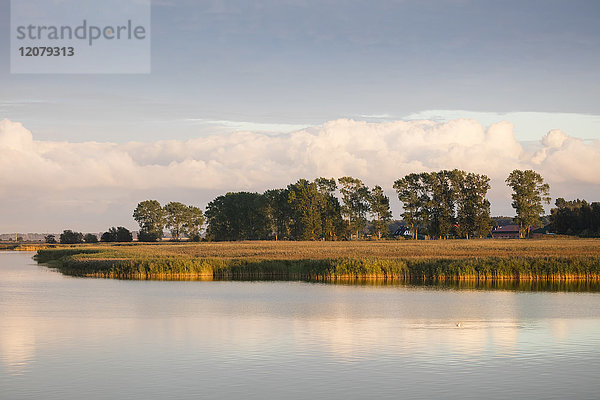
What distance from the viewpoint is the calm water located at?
2008 centimetres

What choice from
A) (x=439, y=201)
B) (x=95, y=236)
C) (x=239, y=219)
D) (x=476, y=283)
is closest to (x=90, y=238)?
(x=95, y=236)

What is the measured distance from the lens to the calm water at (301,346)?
2008 cm

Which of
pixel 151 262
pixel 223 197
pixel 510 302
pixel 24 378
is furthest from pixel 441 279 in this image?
pixel 223 197

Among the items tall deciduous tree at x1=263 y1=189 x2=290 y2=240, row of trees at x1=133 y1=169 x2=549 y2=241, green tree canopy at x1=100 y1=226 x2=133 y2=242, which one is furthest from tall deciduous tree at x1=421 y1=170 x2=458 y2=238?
green tree canopy at x1=100 y1=226 x2=133 y2=242

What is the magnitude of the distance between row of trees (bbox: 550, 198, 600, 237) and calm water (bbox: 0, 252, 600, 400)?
107 m

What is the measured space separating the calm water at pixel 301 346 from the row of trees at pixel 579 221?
107119mm

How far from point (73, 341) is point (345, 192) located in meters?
131

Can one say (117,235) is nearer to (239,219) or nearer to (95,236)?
(95,236)

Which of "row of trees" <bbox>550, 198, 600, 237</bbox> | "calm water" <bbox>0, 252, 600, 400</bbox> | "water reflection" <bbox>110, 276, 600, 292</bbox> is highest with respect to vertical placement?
"row of trees" <bbox>550, 198, 600, 237</bbox>

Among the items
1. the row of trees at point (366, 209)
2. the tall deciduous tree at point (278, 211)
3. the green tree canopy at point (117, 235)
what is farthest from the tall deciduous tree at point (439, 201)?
the green tree canopy at point (117, 235)

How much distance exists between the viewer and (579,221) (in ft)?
494

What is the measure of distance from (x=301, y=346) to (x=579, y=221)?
138213 millimetres

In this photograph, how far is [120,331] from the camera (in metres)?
30.7

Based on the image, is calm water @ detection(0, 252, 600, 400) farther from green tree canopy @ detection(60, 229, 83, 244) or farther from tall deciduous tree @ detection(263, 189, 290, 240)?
green tree canopy @ detection(60, 229, 83, 244)
